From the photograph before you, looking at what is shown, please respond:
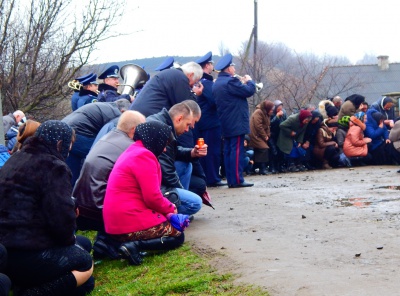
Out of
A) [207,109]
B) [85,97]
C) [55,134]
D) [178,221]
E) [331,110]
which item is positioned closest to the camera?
[55,134]

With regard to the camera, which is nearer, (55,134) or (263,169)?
(55,134)

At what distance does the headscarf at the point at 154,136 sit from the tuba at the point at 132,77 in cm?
673

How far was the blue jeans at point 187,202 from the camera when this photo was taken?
8.29m

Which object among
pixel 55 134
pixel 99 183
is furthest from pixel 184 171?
pixel 55 134

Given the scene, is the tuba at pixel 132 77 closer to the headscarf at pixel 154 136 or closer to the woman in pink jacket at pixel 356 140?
the woman in pink jacket at pixel 356 140

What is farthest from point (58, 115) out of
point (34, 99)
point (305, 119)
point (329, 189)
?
point (329, 189)

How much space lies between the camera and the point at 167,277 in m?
6.39

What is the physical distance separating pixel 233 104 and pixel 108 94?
7.11 feet

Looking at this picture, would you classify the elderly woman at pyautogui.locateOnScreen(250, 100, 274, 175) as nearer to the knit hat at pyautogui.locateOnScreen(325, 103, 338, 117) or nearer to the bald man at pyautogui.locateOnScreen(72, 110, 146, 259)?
the knit hat at pyautogui.locateOnScreen(325, 103, 338, 117)

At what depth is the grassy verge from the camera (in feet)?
19.0

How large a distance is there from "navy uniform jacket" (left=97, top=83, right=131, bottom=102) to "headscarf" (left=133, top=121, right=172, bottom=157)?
5372 mm

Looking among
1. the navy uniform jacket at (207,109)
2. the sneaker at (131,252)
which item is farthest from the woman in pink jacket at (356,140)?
the sneaker at (131,252)

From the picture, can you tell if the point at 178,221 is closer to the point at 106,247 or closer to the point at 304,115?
the point at 106,247

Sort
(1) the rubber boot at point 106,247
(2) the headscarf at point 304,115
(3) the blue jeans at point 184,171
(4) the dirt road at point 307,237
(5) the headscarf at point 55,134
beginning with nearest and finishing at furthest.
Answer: (4) the dirt road at point 307,237, (5) the headscarf at point 55,134, (1) the rubber boot at point 106,247, (3) the blue jeans at point 184,171, (2) the headscarf at point 304,115
